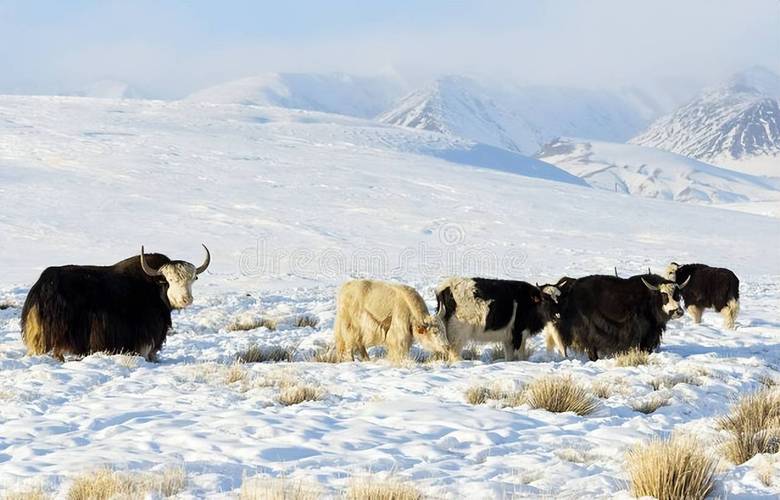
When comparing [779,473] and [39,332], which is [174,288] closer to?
[39,332]

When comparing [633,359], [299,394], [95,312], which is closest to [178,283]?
[95,312]

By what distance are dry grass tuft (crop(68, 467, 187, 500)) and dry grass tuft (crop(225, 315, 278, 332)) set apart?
947cm

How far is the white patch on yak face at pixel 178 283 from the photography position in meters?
10.8

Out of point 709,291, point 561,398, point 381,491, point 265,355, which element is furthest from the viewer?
point 709,291

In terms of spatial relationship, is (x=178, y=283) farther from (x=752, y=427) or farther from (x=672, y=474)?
(x=672, y=474)

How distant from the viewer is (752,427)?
644 centimetres

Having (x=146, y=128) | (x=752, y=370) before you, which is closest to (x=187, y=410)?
(x=752, y=370)

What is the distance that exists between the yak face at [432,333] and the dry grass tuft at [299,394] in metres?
2.65

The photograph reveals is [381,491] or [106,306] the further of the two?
[106,306]

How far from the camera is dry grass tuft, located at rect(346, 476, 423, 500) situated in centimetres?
469

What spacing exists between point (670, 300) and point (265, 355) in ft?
17.4

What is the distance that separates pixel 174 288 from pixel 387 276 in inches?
716

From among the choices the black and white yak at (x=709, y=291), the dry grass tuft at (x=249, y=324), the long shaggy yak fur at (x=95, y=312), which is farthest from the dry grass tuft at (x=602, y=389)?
the black and white yak at (x=709, y=291)

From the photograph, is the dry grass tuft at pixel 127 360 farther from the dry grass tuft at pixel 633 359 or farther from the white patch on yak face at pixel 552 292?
the dry grass tuft at pixel 633 359
